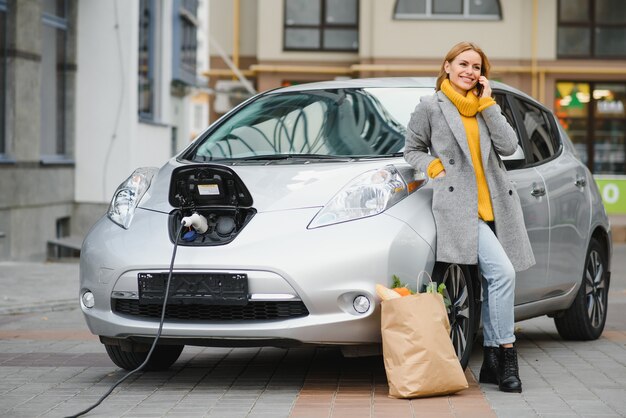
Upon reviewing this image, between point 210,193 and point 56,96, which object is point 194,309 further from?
point 56,96

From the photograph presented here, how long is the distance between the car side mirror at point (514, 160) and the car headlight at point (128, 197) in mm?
1939

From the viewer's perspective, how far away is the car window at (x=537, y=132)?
8.18m

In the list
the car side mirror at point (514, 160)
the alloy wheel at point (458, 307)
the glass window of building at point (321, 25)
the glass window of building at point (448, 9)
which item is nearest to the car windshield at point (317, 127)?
the car side mirror at point (514, 160)

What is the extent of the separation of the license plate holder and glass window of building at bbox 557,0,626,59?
2744 cm

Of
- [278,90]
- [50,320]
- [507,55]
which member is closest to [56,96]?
[50,320]

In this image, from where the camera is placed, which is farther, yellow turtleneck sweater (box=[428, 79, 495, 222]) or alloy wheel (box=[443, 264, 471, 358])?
alloy wheel (box=[443, 264, 471, 358])

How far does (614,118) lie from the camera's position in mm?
32781

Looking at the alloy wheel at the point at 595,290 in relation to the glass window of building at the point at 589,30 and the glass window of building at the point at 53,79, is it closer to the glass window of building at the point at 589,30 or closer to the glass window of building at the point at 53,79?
the glass window of building at the point at 53,79

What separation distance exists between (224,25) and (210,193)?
2963 cm

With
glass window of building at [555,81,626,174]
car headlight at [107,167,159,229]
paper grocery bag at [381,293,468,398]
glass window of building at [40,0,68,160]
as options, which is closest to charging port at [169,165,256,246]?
car headlight at [107,167,159,229]

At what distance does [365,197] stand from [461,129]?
59 cm

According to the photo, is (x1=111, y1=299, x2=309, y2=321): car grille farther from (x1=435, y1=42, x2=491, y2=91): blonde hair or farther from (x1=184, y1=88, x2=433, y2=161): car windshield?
(x1=435, y1=42, x2=491, y2=91): blonde hair

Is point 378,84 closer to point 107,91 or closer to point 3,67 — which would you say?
point 3,67

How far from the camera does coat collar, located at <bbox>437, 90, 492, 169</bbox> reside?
21.9 feet
